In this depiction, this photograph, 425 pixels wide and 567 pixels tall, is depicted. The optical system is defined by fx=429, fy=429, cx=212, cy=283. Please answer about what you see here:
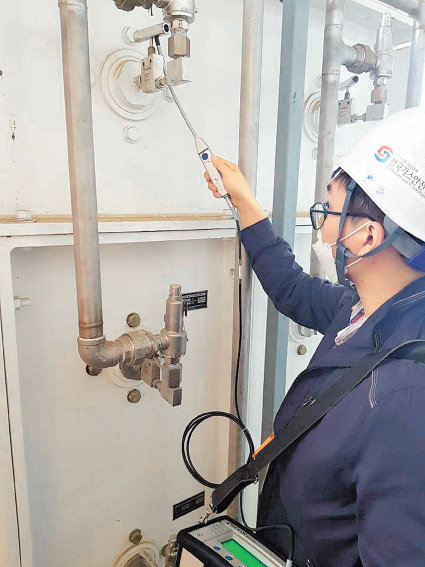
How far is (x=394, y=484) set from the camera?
481 millimetres

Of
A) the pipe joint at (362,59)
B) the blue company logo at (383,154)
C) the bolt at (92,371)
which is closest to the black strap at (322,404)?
the blue company logo at (383,154)

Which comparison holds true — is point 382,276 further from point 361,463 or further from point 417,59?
point 417,59

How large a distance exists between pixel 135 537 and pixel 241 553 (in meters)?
0.42

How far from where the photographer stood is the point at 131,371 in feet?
2.92

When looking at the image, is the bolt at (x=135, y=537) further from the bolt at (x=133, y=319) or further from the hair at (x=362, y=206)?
the hair at (x=362, y=206)

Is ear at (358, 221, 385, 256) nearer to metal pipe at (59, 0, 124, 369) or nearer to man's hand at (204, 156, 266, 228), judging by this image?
man's hand at (204, 156, 266, 228)

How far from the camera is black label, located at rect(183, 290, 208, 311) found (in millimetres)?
1010

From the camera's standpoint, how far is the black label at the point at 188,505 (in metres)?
1.10

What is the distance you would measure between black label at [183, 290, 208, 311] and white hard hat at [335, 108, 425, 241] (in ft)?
1.67

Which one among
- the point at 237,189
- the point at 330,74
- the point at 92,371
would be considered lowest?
the point at 92,371

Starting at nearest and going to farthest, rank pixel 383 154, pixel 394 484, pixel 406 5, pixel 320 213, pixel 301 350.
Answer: pixel 394 484
pixel 383 154
pixel 320 213
pixel 406 5
pixel 301 350

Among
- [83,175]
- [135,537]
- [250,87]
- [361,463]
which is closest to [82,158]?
[83,175]

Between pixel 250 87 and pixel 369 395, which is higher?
pixel 250 87

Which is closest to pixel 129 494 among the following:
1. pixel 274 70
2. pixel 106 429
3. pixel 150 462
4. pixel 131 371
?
pixel 150 462
